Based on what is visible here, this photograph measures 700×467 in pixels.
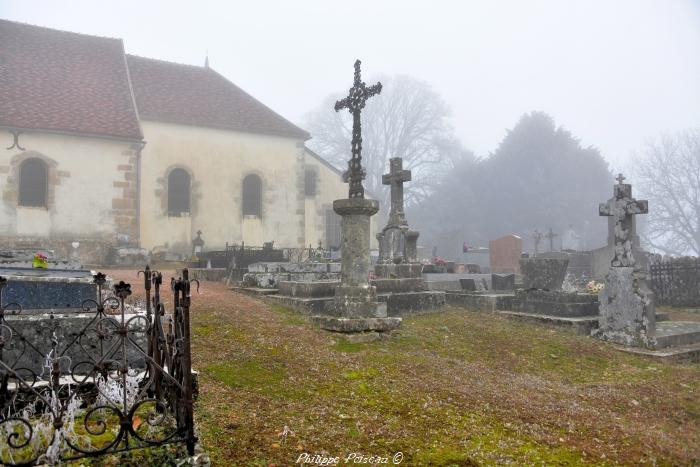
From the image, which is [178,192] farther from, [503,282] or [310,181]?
[503,282]

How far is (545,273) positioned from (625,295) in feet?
5.86

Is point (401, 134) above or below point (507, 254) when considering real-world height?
above

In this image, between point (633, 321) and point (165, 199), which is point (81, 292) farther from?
point (165, 199)

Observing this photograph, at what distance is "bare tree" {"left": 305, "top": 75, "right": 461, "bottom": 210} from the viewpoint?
147ft

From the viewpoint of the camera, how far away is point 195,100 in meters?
24.5

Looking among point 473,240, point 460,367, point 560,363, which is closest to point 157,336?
point 460,367

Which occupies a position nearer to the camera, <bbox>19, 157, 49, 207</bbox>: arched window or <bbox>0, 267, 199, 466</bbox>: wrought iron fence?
<bbox>0, 267, 199, 466</bbox>: wrought iron fence

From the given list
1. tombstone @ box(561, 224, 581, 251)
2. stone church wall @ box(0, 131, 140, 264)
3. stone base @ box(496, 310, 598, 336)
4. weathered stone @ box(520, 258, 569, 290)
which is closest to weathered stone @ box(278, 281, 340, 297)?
stone base @ box(496, 310, 598, 336)

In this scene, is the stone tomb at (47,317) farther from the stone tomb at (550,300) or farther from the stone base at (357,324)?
the stone tomb at (550,300)

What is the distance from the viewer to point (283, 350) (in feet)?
20.8

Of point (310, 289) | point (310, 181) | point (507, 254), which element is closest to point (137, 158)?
point (310, 181)

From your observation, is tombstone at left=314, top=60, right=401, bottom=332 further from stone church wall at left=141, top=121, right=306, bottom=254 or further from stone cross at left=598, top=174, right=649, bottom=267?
stone church wall at left=141, top=121, right=306, bottom=254

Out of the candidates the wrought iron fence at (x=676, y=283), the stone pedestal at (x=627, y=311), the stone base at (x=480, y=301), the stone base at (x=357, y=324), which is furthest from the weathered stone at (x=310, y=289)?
the wrought iron fence at (x=676, y=283)

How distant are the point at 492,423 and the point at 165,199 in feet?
67.1
